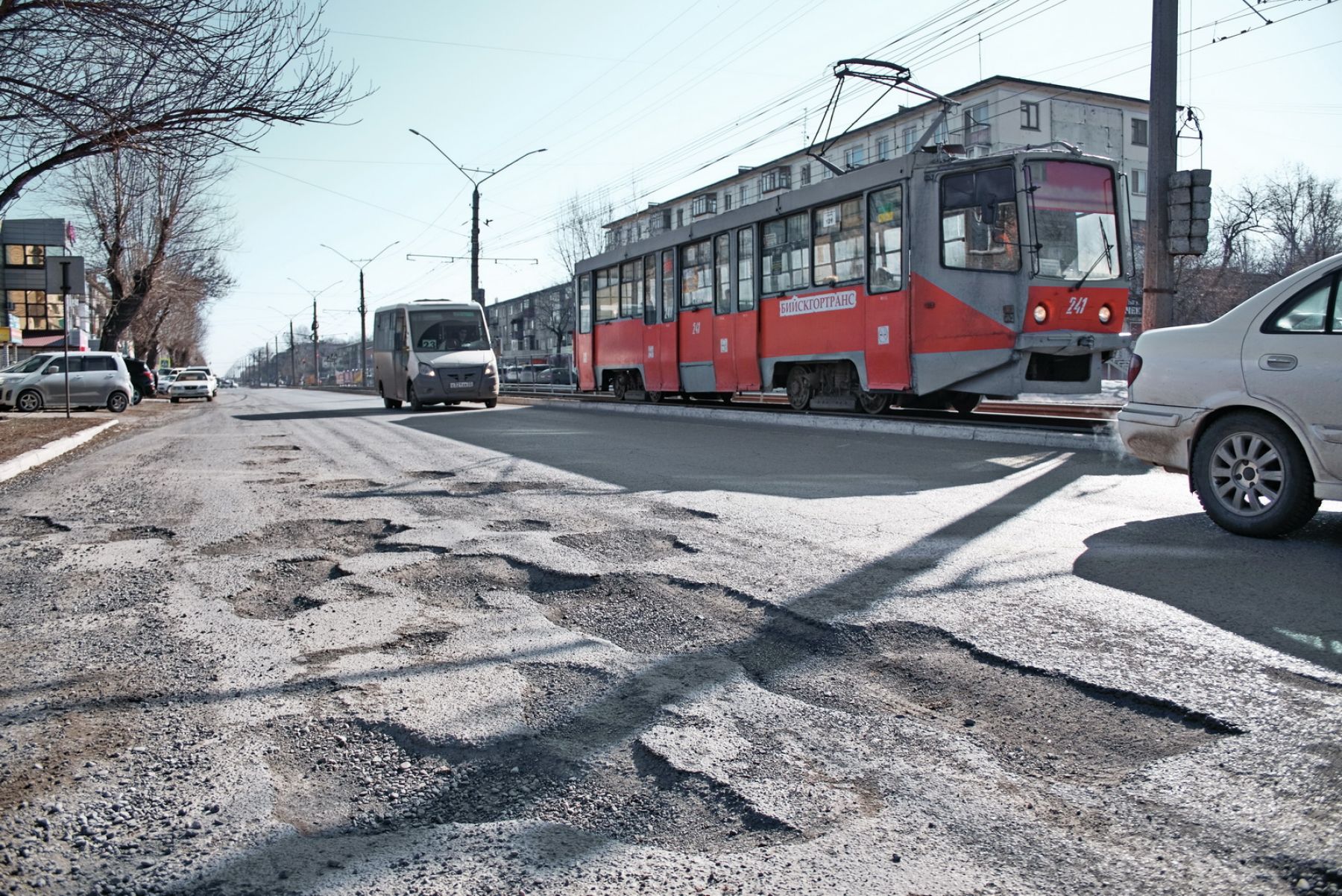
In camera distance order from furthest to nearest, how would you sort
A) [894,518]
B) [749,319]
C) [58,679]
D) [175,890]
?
[749,319], [894,518], [58,679], [175,890]

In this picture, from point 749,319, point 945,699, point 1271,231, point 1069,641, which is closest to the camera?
point 945,699

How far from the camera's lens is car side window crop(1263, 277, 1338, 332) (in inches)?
214

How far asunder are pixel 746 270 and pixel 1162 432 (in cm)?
1159

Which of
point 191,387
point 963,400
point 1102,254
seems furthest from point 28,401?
point 1102,254

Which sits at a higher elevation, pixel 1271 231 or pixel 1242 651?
pixel 1271 231

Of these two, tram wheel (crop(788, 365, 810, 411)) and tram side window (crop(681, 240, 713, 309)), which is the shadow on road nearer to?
tram wheel (crop(788, 365, 810, 411))

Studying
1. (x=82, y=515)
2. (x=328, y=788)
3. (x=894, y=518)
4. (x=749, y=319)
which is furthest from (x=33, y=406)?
(x=328, y=788)

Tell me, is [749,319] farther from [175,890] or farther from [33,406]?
[33,406]

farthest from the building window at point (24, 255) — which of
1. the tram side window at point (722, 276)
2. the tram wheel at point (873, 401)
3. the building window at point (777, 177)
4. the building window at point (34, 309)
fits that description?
the tram wheel at point (873, 401)

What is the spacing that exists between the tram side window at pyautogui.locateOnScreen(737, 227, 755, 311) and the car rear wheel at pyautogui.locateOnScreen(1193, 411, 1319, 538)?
11550mm

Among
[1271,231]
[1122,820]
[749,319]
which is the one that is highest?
[1271,231]

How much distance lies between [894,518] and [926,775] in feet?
12.9

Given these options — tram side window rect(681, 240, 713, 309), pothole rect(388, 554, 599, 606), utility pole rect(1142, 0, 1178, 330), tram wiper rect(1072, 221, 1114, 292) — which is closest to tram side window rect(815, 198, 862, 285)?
tram wiper rect(1072, 221, 1114, 292)

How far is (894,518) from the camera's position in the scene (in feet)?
20.9
